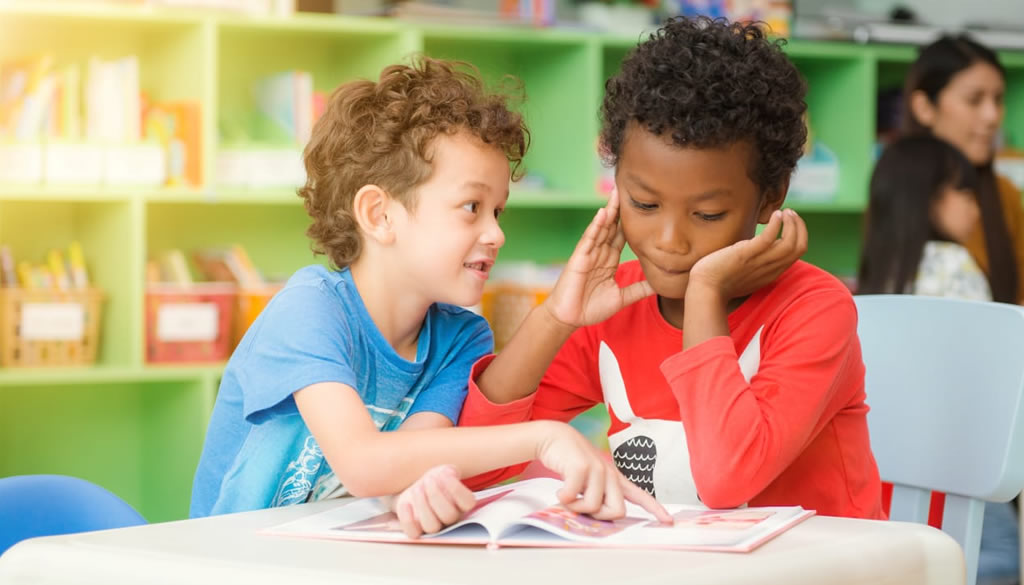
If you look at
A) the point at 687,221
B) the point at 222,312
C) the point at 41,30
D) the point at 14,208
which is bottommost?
the point at 222,312

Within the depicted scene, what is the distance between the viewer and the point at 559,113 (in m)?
3.18

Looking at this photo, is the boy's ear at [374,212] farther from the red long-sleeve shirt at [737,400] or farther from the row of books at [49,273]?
the row of books at [49,273]

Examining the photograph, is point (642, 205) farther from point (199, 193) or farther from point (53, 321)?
point (53, 321)

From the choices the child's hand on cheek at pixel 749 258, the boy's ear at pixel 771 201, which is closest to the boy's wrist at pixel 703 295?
the child's hand on cheek at pixel 749 258

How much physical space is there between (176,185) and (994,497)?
2.05 m

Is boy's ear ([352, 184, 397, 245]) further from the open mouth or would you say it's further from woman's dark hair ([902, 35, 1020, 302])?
woman's dark hair ([902, 35, 1020, 302])

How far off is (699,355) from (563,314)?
0.56ft

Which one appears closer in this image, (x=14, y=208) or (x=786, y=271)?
(x=786, y=271)

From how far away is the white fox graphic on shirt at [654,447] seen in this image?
1132 mm

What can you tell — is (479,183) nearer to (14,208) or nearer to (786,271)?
(786,271)

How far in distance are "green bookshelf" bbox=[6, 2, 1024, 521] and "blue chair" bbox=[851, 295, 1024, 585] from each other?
166 cm

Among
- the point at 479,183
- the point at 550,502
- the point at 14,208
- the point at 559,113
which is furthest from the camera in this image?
the point at 559,113

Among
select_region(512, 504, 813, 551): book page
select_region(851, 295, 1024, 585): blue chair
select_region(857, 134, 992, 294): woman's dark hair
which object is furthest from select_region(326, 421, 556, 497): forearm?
select_region(857, 134, 992, 294): woman's dark hair

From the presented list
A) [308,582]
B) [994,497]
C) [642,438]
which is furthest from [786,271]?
[308,582]
